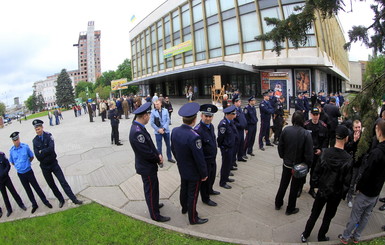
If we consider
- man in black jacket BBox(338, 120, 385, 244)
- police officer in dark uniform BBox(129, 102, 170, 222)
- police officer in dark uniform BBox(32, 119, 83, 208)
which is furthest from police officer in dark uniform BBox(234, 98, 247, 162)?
police officer in dark uniform BBox(32, 119, 83, 208)

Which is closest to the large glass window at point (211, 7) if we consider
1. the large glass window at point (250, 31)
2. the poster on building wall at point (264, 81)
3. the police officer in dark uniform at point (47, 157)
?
the large glass window at point (250, 31)

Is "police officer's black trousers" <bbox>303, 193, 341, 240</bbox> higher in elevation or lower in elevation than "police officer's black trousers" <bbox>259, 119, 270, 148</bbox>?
lower

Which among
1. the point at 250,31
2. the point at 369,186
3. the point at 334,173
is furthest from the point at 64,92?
the point at 369,186

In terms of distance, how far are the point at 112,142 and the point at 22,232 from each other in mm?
6632

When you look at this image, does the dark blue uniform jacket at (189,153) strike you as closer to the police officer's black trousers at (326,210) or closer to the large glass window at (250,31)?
the police officer's black trousers at (326,210)

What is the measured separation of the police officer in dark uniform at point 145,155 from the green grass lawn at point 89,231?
0.50 m

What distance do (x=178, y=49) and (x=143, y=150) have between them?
30.8m

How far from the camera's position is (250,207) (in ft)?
15.0

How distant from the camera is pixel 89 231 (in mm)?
3998

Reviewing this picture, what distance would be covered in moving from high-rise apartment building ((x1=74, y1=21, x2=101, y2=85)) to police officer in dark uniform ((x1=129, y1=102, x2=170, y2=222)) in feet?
500

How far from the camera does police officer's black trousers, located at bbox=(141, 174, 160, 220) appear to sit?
4.01 meters

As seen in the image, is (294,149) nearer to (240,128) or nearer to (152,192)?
(152,192)

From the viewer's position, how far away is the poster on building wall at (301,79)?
23.4m

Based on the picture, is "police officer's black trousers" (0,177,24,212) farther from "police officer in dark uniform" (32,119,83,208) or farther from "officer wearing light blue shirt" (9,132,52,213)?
"police officer in dark uniform" (32,119,83,208)
